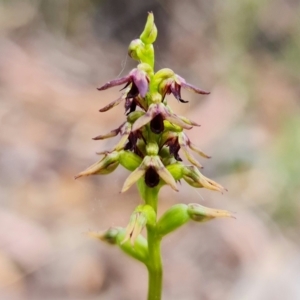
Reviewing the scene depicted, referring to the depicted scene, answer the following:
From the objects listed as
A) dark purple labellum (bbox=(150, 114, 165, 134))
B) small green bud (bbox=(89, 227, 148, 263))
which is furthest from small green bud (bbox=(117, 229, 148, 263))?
dark purple labellum (bbox=(150, 114, 165, 134))

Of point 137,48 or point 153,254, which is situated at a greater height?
point 137,48

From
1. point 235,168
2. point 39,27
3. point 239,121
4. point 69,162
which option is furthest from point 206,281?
point 39,27

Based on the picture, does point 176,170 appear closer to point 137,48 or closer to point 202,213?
point 202,213

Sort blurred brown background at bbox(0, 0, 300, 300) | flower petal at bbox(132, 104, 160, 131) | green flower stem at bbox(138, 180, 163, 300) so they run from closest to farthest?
1. flower petal at bbox(132, 104, 160, 131)
2. green flower stem at bbox(138, 180, 163, 300)
3. blurred brown background at bbox(0, 0, 300, 300)

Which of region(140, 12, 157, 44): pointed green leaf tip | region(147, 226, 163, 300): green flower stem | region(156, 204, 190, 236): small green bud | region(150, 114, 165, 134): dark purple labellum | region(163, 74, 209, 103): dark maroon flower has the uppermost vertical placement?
region(140, 12, 157, 44): pointed green leaf tip

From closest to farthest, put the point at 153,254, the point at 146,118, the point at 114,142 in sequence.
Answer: the point at 146,118 < the point at 153,254 < the point at 114,142

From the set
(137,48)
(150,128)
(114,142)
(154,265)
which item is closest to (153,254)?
(154,265)

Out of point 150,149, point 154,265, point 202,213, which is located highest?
point 150,149

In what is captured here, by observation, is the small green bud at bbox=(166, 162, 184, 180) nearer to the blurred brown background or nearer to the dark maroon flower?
the dark maroon flower
